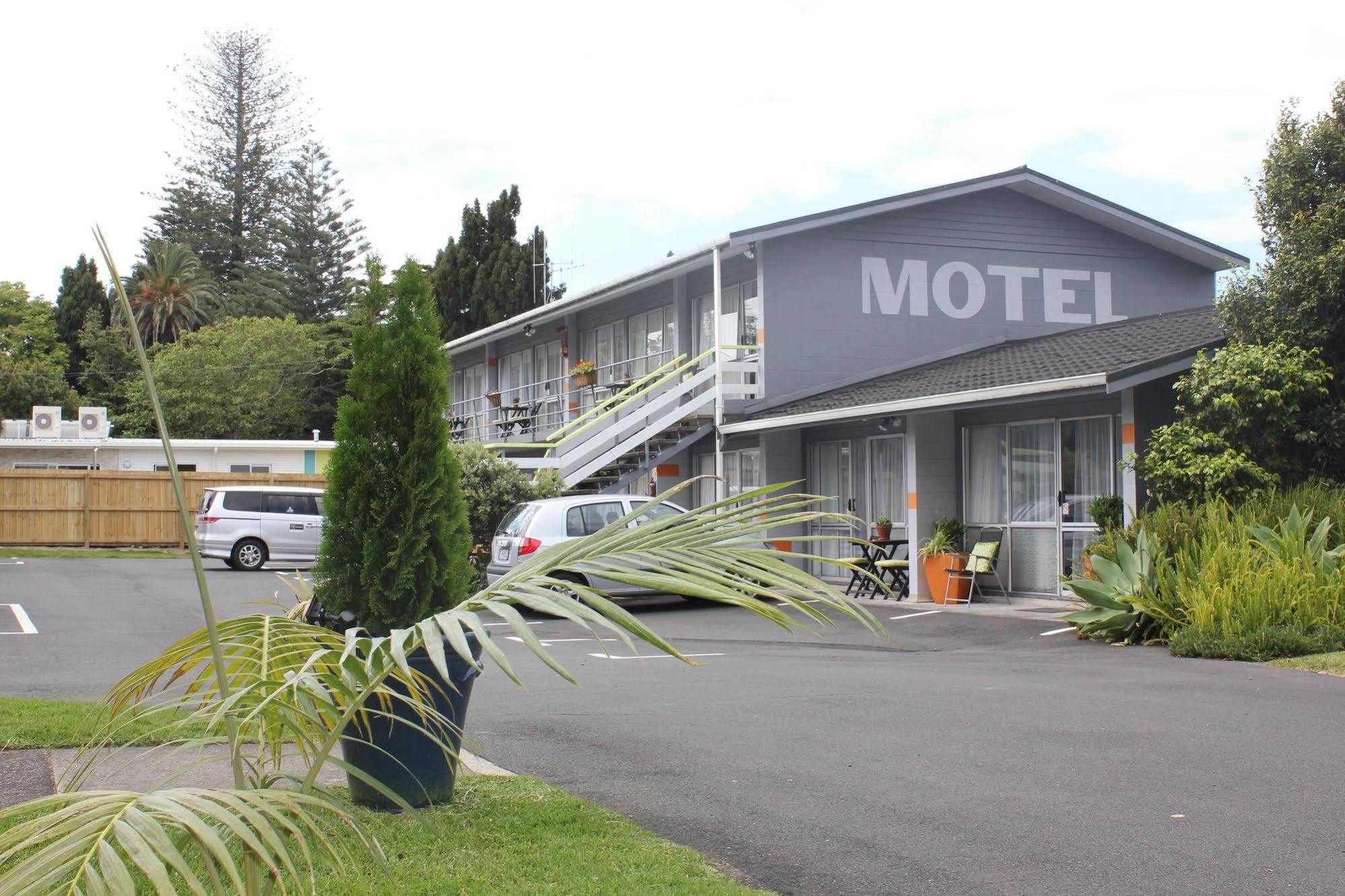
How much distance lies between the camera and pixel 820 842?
556 centimetres

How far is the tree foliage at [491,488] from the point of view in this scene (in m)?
21.2

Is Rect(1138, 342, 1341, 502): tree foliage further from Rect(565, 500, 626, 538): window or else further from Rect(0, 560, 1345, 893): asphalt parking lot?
Rect(565, 500, 626, 538): window

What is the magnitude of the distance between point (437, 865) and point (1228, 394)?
11.1 meters

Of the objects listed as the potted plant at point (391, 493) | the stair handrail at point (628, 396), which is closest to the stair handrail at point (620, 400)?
the stair handrail at point (628, 396)

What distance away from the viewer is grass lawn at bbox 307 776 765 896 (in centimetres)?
474

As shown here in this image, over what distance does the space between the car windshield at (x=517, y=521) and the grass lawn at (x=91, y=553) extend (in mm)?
15182

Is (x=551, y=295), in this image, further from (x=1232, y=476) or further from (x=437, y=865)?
(x=437, y=865)

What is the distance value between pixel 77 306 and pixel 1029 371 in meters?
48.6

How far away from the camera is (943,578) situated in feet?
58.9

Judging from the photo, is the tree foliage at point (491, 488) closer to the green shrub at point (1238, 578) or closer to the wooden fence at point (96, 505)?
the green shrub at point (1238, 578)

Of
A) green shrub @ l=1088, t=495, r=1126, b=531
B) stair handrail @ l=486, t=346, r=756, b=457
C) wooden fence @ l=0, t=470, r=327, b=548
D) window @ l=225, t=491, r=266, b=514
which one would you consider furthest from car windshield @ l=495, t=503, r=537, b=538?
wooden fence @ l=0, t=470, r=327, b=548

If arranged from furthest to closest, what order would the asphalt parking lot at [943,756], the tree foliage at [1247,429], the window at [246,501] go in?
the window at [246,501]
the tree foliage at [1247,429]
the asphalt parking lot at [943,756]

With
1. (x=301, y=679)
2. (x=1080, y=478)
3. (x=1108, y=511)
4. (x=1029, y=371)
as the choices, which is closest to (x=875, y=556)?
(x=1080, y=478)

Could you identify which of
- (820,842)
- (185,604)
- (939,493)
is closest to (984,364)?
(939,493)
